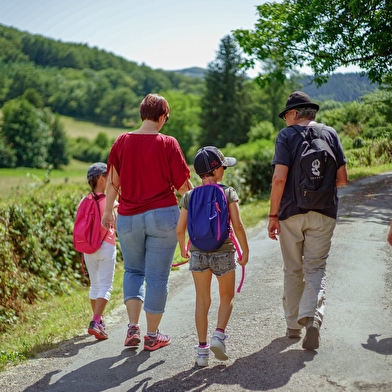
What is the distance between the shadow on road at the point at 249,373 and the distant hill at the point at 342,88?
12.8 metres

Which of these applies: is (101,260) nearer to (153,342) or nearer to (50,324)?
(153,342)

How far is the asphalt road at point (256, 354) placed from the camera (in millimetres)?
4184

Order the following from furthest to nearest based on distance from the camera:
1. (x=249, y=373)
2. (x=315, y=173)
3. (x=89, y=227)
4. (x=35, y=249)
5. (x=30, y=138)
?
(x=30, y=138), (x=35, y=249), (x=89, y=227), (x=315, y=173), (x=249, y=373)

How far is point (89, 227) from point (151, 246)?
1.07 metres

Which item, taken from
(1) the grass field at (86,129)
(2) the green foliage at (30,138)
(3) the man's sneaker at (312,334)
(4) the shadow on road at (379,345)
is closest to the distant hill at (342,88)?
(4) the shadow on road at (379,345)

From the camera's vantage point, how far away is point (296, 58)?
1781cm

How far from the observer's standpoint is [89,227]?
5891 mm

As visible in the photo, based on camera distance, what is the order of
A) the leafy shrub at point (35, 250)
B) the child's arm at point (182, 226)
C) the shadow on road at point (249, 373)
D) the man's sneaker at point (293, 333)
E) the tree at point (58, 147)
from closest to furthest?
the shadow on road at point (249, 373) < the child's arm at point (182, 226) < the man's sneaker at point (293, 333) < the leafy shrub at point (35, 250) < the tree at point (58, 147)

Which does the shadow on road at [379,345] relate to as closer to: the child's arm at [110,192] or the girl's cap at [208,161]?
the girl's cap at [208,161]

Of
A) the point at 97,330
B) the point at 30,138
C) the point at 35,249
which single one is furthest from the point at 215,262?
the point at 30,138

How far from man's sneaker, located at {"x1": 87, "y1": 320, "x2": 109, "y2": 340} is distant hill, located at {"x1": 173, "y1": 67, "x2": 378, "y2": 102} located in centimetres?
1236

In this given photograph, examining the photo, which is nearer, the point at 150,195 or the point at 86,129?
the point at 150,195

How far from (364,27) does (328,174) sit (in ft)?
40.4

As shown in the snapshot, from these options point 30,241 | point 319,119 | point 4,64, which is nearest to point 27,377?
point 30,241
